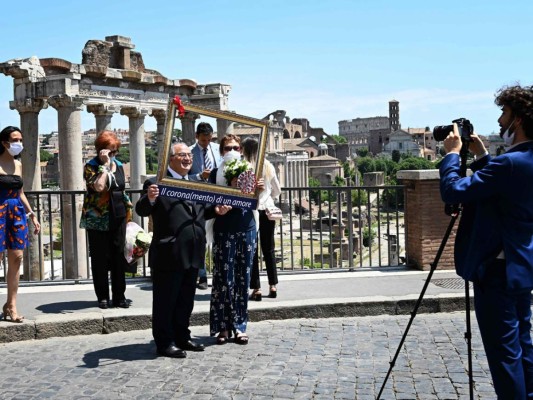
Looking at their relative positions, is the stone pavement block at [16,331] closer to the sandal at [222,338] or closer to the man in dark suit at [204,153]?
the sandal at [222,338]

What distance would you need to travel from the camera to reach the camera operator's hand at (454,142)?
14.5 feet

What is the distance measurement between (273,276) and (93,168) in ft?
8.11

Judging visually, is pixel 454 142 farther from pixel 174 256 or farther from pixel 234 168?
pixel 174 256

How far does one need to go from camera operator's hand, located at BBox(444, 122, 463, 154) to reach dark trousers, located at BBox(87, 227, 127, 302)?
429 centimetres

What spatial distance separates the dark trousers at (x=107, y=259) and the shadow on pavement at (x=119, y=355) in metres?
1.13

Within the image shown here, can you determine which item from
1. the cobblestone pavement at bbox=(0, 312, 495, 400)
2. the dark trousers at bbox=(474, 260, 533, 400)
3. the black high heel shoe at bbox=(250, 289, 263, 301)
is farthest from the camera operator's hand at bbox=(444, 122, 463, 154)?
the black high heel shoe at bbox=(250, 289, 263, 301)

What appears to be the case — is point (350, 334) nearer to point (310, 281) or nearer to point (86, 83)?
point (310, 281)

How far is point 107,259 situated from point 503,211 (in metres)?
4.82

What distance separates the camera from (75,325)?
718cm

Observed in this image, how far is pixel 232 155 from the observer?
270 inches

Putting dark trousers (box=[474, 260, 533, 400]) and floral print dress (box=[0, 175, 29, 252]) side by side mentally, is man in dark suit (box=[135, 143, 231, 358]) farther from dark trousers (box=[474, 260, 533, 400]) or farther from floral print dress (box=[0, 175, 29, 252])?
dark trousers (box=[474, 260, 533, 400])

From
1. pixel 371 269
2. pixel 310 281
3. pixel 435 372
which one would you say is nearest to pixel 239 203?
pixel 435 372

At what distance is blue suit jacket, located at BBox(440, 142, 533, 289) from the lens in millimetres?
4062

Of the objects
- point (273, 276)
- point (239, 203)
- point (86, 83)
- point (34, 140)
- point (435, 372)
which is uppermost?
point (86, 83)
